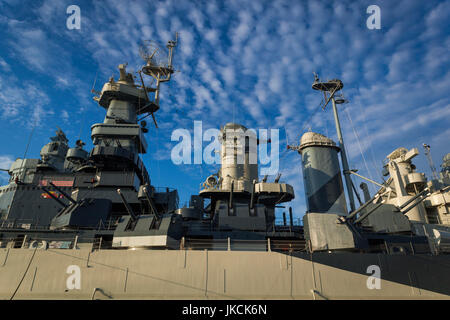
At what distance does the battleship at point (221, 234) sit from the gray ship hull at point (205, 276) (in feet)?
0.11

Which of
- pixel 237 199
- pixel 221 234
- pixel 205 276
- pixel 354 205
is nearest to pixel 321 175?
pixel 354 205

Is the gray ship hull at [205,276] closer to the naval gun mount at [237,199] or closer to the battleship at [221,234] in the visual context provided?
the battleship at [221,234]

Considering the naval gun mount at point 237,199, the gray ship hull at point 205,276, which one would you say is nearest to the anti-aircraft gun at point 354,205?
the gray ship hull at point 205,276

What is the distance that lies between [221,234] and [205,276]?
3785mm

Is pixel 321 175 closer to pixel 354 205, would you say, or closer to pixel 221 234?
pixel 354 205

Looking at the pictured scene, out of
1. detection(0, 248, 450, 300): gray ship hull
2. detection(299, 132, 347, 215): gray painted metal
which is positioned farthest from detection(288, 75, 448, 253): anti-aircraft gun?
detection(0, 248, 450, 300): gray ship hull

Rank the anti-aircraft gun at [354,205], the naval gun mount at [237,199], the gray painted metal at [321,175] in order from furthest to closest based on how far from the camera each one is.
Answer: the gray painted metal at [321,175], the naval gun mount at [237,199], the anti-aircraft gun at [354,205]

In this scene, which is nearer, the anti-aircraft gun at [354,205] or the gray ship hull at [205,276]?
the gray ship hull at [205,276]

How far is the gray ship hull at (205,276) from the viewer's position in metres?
8.30

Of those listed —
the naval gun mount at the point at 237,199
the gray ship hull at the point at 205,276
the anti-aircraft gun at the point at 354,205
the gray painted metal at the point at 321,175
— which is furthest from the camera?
the gray painted metal at the point at 321,175

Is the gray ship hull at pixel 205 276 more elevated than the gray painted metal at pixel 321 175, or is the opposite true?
the gray painted metal at pixel 321 175

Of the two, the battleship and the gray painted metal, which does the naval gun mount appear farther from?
the gray painted metal
